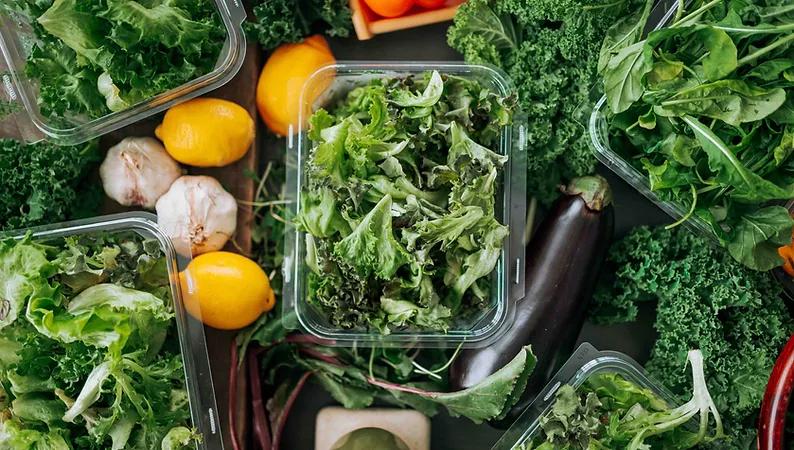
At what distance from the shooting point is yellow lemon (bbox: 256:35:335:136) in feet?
4.55

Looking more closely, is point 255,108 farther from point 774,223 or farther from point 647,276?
point 774,223

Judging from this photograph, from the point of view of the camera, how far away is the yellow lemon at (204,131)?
1.35 m

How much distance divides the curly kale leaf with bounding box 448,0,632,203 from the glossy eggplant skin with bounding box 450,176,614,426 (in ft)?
0.22

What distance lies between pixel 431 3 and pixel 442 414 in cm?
69

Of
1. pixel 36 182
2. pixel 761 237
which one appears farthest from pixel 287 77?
pixel 761 237

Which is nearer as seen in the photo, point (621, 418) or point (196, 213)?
point (621, 418)

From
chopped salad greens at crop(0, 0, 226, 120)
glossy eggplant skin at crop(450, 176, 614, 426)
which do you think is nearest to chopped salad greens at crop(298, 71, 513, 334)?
glossy eggplant skin at crop(450, 176, 614, 426)

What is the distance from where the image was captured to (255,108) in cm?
146

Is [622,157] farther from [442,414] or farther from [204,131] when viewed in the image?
[204,131]

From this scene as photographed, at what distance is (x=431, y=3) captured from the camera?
1.40 metres

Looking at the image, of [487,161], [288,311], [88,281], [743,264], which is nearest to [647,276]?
[743,264]

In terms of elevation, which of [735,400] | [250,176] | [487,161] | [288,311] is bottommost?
[735,400]

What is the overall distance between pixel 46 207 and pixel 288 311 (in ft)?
1.32

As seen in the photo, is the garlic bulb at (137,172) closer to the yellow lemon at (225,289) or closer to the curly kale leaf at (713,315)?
the yellow lemon at (225,289)
